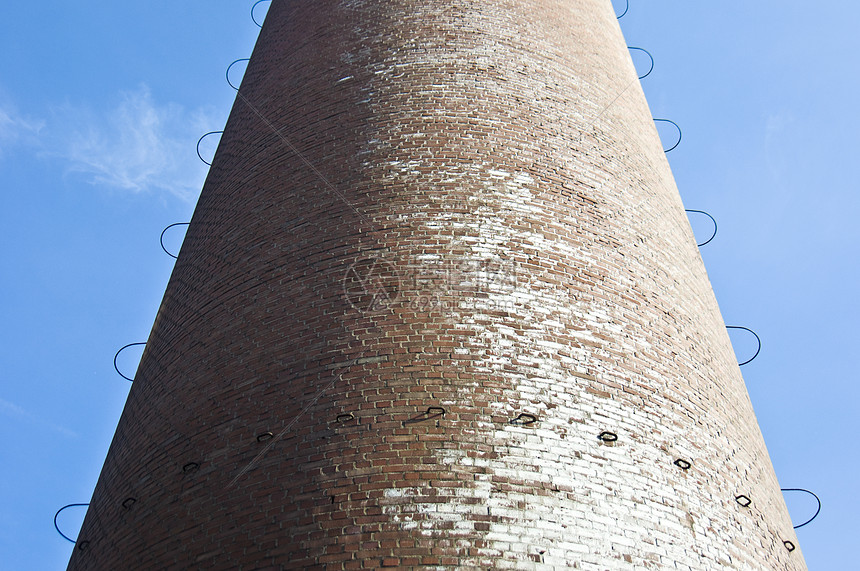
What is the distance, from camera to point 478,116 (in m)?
9.02

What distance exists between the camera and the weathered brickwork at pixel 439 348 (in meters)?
6.19

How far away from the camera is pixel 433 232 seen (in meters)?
7.79

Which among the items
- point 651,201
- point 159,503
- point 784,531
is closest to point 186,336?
point 159,503

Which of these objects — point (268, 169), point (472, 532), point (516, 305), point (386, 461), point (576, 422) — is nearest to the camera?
point (472, 532)

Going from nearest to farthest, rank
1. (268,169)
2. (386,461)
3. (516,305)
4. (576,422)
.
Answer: (386,461) < (576,422) < (516,305) < (268,169)

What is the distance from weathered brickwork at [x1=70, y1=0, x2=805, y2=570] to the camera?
6.19 metres

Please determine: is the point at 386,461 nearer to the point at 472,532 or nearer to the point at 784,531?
the point at 472,532

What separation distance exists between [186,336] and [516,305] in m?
3.64

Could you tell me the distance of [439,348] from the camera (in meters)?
6.94

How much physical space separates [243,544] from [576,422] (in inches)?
113

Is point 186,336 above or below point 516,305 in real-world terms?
above

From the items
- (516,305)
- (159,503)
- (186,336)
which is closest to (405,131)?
(516,305)

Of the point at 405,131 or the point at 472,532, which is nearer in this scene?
the point at 472,532

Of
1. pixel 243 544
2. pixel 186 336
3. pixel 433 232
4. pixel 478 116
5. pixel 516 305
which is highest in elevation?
pixel 186 336
